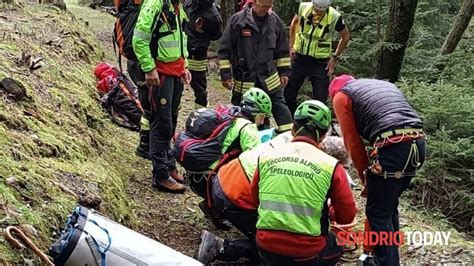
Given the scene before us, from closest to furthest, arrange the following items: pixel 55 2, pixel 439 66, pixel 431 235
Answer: pixel 431 235
pixel 439 66
pixel 55 2

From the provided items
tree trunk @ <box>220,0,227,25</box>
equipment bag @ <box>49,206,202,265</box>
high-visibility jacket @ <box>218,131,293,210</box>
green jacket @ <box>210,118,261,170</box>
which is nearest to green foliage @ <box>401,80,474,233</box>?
green jacket @ <box>210,118,261,170</box>

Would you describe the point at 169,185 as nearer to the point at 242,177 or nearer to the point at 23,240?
the point at 242,177

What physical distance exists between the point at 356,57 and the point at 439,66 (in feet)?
5.15

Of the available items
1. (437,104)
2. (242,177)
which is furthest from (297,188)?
(437,104)

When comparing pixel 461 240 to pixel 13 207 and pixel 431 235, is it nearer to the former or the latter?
pixel 431 235

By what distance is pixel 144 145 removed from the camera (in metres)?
6.73

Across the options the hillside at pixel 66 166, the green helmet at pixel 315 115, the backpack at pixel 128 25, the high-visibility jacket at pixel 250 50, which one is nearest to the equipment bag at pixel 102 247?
the hillside at pixel 66 166

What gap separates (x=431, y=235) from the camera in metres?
5.73

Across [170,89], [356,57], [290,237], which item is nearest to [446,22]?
[356,57]

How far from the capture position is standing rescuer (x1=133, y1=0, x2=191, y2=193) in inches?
216

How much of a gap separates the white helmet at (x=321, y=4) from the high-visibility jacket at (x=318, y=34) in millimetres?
144

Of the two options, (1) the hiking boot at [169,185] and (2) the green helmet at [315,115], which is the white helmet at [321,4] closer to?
(1) the hiking boot at [169,185]

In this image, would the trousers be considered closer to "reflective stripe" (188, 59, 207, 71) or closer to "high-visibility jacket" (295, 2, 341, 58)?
"high-visibility jacket" (295, 2, 341, 58)

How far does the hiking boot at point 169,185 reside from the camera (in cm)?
615
